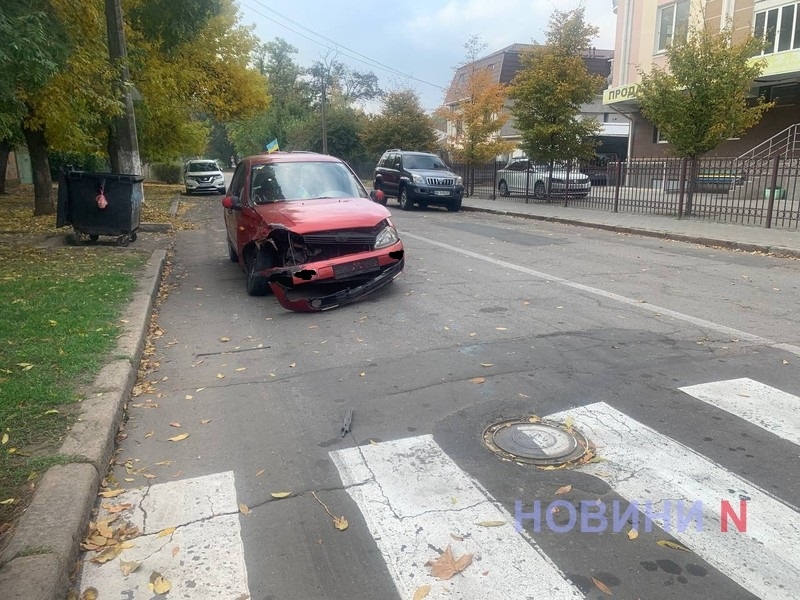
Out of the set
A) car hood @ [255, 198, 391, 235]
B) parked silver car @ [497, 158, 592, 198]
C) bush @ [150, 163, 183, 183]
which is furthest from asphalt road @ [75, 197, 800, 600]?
bush @ [150, 163, 183, 183]

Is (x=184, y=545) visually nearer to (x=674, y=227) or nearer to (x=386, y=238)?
(x=386, y=238)

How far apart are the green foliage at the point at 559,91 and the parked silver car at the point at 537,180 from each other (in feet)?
2.78

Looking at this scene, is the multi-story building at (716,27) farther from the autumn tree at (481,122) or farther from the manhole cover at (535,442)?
the manhole cover at (535,442)

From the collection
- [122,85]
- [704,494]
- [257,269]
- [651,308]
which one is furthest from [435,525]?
[122,85]

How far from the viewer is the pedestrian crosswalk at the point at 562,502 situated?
9.34ft


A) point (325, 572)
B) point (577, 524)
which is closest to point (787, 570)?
point (577, 524)

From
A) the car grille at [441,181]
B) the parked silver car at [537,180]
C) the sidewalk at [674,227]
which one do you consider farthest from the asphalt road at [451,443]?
the parked silver car at [537,180]

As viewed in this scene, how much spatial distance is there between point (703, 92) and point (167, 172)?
37674mm

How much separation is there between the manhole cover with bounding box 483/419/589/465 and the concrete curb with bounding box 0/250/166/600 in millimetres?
2358

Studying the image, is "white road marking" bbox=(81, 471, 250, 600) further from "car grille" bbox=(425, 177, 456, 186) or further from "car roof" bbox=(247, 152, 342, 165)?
"car grille" bbox=(425, 177, 456, 186)

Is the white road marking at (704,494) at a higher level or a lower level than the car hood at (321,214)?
lower

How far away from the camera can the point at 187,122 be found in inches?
1106

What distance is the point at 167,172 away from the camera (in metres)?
45.0

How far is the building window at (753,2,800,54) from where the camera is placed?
23.2m
